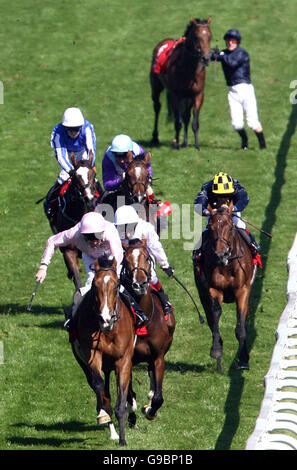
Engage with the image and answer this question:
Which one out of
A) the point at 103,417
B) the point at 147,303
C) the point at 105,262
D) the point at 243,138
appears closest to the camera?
the point at 105,262

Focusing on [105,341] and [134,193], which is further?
[134,193]

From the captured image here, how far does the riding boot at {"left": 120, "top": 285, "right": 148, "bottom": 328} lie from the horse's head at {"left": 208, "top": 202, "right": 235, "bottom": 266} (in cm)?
189

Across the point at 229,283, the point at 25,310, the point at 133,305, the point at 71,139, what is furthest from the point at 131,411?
the point at 71,139

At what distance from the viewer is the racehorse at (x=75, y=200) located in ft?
46.3

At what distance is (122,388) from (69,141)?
5675 millimetres

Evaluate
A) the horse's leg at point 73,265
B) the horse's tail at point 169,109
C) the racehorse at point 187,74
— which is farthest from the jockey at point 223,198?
the horse's tail at point 169,109

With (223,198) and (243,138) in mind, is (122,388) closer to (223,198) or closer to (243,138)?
(223,198)

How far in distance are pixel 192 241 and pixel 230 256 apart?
19.1ft

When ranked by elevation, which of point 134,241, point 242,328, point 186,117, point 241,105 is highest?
point 134,241

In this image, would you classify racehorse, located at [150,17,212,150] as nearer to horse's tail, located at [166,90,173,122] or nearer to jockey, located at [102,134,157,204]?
horse's tail, located at [166,90,173,122]

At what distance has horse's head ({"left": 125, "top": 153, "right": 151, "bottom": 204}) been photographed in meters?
13.7

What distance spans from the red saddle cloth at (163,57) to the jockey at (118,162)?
8711 mm

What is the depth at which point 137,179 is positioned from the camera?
44.9 ft

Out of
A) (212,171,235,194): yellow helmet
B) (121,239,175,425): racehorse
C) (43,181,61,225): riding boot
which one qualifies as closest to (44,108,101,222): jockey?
(43,181,61,225): riding boot
